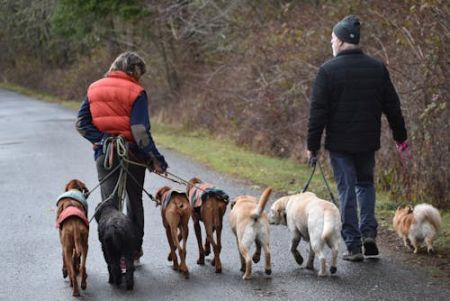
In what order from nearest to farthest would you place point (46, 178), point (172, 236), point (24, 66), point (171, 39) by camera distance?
point (172, 236), point (46, 178), point (171, 39), point (24, 66)

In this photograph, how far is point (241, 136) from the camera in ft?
65.8

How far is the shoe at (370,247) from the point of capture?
8.10 m

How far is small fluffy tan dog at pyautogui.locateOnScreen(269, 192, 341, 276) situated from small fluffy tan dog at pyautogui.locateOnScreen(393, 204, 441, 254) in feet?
3.91

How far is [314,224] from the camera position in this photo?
7.46m

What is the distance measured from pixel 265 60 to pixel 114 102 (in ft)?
38.8

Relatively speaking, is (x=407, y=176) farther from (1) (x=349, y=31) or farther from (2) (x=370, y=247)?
(1) (x=349, y=31)

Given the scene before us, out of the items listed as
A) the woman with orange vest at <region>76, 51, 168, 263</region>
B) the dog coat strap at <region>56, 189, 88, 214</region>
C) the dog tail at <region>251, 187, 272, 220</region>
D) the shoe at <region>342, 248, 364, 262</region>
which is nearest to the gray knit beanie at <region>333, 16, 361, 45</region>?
the dog tail at <region>251, 187, 272, 220</region>

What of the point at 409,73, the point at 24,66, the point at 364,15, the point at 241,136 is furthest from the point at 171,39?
the point at 24,66

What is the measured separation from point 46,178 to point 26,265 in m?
6.33

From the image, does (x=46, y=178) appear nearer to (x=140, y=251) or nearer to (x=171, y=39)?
(x=140, y=251)

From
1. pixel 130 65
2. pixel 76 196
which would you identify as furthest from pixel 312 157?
pixel 76 196

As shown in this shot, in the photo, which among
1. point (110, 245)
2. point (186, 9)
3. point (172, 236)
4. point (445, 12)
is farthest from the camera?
point (186, 9)

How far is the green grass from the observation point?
34.8ft

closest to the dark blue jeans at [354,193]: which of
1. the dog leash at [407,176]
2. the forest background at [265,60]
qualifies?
the forest background at [265,60]
